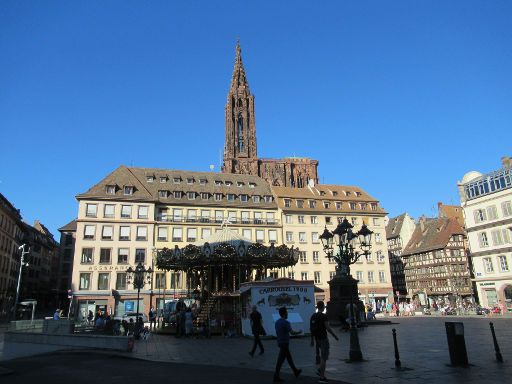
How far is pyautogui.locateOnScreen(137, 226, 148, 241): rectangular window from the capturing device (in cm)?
5281

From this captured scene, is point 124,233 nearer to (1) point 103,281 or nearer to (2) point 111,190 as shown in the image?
(2) point 111,190

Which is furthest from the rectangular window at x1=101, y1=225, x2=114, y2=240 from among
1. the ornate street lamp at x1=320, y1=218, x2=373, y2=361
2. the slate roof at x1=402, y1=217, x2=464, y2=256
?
the slate roof at x1=402, y1=217, x2=464, y2=256

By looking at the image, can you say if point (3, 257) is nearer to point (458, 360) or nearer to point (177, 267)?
point (177, 267)

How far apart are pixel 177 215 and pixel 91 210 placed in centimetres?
1038

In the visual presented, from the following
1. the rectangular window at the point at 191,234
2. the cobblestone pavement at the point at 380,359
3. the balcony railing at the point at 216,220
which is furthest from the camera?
the balcony railing at the point at 216,220

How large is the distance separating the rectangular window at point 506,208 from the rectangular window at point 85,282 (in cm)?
4630

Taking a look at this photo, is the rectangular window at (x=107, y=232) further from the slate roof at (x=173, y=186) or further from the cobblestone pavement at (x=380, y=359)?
the cobblestone pavement at (x=380, y=359)

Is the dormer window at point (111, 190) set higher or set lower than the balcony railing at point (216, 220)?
higher

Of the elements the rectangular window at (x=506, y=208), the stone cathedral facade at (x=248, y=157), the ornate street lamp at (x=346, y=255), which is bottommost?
the ornate street lamp at (x=346, y=255)

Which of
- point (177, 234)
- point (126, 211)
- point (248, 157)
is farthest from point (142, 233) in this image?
point (248, 157)

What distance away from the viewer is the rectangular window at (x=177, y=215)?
182ft

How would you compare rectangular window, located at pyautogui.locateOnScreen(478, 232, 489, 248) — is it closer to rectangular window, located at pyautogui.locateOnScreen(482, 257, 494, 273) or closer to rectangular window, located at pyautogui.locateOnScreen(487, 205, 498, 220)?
rectangular window, located at pyautogui.locateOnScreen(482, 257, 494, 273)

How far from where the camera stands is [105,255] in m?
51.0

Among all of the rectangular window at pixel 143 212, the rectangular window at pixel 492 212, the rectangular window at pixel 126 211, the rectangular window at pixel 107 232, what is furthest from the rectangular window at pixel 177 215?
the rectangular window at pixel 492 212
